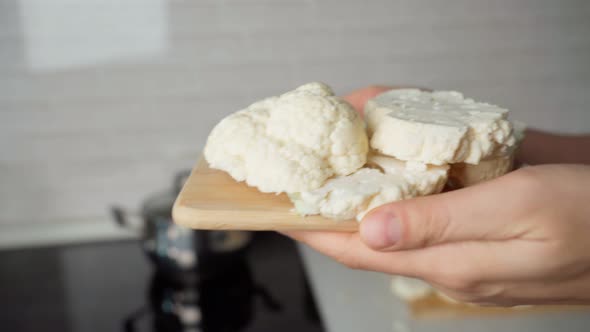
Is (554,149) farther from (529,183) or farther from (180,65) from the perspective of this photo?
(180,65)

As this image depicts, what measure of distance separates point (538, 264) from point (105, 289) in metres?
1.08

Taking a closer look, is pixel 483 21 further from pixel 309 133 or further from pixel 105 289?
pixel 105 289

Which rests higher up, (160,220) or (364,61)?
(364,61)

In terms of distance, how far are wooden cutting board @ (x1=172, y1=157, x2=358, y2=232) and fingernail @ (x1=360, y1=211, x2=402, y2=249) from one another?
59 millimetres

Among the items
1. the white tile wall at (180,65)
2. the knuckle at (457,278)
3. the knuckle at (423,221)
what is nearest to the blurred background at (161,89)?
the white tile wall at (180,65)

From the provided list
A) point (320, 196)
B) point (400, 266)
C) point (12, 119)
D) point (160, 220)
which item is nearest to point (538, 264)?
point (400, 266)

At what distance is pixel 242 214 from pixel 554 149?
0.73 metres

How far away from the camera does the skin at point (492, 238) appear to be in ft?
2.30

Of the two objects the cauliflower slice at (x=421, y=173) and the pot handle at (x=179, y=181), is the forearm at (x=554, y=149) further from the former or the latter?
the pot handle at (x=179, y=181)

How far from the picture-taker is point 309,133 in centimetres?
79

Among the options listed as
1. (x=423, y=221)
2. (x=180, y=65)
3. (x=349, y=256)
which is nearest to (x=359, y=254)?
(x=349, y=256)

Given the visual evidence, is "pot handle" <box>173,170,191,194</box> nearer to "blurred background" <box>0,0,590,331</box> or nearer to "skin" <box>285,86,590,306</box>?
"blurred background" <box>0,0,590,331</box>

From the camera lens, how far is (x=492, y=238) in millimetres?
746

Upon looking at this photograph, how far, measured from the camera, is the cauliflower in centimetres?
76
